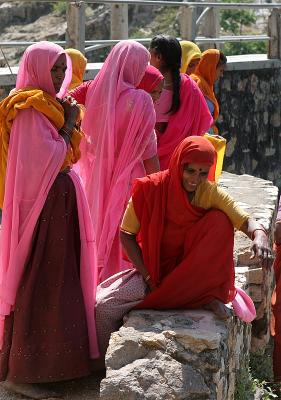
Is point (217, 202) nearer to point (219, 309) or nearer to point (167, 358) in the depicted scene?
point (219, 309)

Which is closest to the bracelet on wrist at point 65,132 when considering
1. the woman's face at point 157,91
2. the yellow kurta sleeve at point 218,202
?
the yellow kurta sleeve at point 218,202

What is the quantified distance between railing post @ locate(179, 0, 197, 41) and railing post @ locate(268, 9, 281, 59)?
1454 mm

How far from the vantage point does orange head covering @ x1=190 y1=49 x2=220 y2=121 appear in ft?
24.2

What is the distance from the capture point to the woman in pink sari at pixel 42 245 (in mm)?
4020

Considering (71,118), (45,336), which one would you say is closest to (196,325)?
(45,336)

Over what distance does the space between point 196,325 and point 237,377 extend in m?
0.84

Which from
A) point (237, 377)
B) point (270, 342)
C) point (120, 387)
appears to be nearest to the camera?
point (120, 387)

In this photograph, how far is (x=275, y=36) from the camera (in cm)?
1207

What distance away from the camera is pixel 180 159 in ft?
12.8

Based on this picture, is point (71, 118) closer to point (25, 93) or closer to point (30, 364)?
point (25, 93)

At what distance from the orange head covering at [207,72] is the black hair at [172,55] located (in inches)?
72.4

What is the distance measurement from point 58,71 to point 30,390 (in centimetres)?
131

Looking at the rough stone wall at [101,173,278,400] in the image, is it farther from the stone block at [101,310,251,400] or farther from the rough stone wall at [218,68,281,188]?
the rough stone wall at [218,68,281,188]

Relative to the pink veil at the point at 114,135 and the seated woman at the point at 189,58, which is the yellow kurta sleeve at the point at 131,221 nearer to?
the pink veil at the point at 114,135
